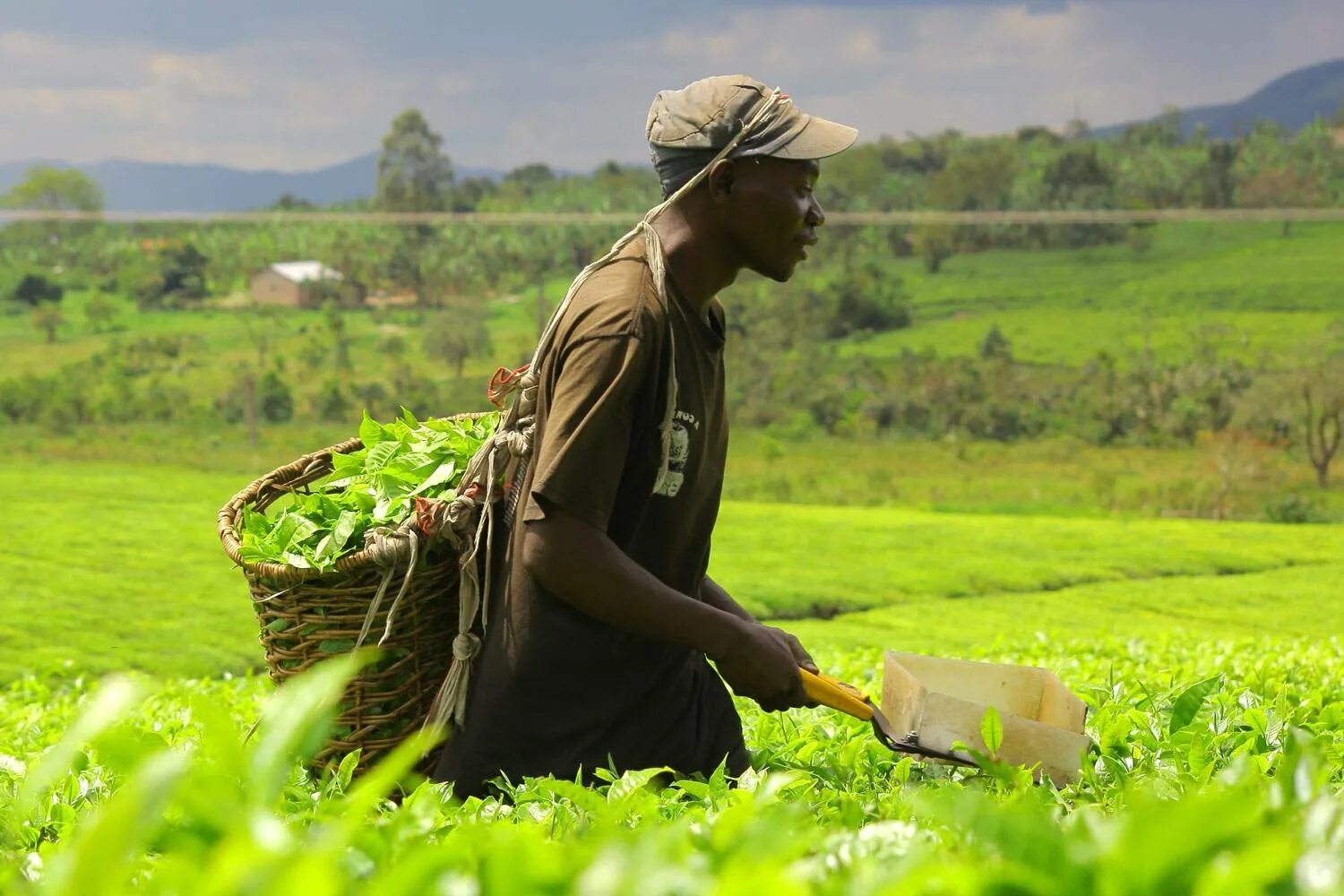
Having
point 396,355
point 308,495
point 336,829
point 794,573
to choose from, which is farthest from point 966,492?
point 336,829

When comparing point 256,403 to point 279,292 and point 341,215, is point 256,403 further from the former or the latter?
point 341,215

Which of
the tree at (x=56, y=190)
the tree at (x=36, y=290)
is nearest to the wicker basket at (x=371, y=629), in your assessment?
the tree at (x=36, y=290)

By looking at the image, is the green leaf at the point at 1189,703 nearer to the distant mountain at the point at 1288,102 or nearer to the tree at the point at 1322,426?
the tree at the point at 1322,426

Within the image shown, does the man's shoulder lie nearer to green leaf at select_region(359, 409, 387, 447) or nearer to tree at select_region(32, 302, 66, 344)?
green leaf at select_region(359, 409, 387, 447)

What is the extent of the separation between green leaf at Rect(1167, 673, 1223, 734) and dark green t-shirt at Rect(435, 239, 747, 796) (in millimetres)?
856

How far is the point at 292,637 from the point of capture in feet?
9.80

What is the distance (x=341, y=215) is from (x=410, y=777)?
14.6m

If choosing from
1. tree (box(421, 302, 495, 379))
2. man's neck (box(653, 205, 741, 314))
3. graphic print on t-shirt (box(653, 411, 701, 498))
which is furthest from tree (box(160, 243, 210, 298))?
graphic print on t-shirt (box(653, 411, 701, 498))

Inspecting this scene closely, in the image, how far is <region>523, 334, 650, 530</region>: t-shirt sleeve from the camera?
263 cm

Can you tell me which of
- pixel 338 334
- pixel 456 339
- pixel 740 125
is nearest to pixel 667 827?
pixel 740 125

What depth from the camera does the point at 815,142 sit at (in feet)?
9.48

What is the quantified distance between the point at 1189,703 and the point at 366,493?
5.59ft

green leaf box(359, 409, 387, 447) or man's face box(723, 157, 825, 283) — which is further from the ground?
man's face box(723, 157, 825, 283)

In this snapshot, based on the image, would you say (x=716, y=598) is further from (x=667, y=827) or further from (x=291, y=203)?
(x=291, y=203)
